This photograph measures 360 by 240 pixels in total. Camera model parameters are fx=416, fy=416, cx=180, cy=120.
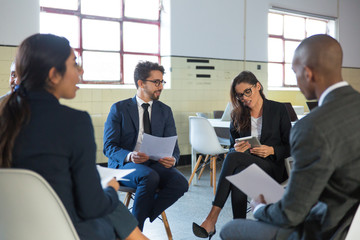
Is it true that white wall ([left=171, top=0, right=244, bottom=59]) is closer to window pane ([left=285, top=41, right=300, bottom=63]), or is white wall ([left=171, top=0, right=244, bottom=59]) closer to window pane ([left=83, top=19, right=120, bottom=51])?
window pane ([left=83, top=19, right=120, bottom=51])

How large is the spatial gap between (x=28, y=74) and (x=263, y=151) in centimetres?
177

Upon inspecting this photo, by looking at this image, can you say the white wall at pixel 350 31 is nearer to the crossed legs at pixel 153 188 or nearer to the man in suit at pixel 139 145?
the man in suit at pixel 139 145

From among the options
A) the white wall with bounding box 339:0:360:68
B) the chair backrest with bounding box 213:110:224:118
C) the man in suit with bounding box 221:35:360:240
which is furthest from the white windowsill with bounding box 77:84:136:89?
the white wall with bounding box 339:0:360:68

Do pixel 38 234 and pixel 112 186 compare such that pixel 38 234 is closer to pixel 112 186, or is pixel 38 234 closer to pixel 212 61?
pixel 112 186

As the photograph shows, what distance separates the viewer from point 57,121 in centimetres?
128

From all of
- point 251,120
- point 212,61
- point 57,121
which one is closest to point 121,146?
point 251,120

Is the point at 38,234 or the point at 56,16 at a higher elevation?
the point at 56,16

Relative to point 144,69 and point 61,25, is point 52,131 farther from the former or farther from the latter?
point 61,25

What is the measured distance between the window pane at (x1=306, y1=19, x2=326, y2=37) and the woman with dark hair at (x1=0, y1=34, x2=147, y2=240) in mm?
7952

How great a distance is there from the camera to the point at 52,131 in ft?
4.17

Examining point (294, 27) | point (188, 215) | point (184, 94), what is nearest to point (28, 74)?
point (188, 215)

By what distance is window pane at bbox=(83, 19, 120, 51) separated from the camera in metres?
5.77

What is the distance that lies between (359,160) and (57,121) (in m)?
0.95

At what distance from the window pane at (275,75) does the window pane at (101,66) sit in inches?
129
